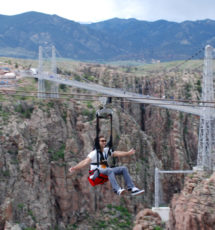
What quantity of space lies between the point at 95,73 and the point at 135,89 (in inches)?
283

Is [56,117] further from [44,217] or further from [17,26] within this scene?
[17,26]

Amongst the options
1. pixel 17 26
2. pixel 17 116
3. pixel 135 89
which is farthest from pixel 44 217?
pixel 17 26

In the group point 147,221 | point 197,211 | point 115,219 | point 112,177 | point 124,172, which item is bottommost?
point 115,219

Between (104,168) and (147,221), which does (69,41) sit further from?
(104,168)

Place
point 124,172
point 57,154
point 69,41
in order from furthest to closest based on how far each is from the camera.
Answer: point 69,41
point 57,154
point 124,172

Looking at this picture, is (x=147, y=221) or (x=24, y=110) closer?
(x=147, y=221)

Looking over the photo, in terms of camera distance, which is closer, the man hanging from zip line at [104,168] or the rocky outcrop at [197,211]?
the man hanging from zip line at [104,168]

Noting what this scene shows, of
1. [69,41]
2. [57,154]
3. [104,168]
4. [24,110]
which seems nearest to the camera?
[104,168]

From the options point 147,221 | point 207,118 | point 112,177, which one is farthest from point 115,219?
point 112,177

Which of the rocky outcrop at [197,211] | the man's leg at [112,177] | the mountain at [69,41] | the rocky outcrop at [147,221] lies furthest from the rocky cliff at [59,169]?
the mountain at [69,41]

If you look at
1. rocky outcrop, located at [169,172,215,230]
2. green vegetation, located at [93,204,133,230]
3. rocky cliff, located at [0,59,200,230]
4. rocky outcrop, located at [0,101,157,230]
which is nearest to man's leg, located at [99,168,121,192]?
rocky outcrop, located at [169,172,215,230]

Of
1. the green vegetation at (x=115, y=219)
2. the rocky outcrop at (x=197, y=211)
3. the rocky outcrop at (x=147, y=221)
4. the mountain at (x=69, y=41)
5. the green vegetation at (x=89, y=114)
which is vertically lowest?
the green vegetation at (x=115, y=219)

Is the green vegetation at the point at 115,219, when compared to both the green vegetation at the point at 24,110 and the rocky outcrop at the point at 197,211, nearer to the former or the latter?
the green vegetation at the point at 24,110

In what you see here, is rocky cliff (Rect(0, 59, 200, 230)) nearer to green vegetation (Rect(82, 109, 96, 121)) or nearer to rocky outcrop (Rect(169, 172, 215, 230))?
green vegetation (Rect(82, 109, 96, 121))
